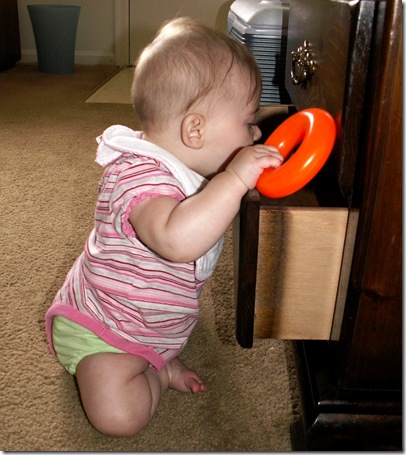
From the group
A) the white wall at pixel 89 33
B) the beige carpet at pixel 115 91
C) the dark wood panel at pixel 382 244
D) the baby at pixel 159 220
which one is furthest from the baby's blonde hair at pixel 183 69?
the white wall at pixel 89 33

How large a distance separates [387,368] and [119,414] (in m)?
0.29

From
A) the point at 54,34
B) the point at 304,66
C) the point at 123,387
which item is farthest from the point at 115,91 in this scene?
the point at 123,387

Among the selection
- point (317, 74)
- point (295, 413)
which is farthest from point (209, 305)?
point (317, 74)

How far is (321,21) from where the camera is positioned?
65cm

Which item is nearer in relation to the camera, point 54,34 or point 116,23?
point 54,34

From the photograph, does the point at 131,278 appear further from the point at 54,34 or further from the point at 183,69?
the point at 54,34

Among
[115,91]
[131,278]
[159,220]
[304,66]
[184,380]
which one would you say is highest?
[304,66]

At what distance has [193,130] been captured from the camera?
2.12 ft

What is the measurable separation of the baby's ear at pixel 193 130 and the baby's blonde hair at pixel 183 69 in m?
0.01

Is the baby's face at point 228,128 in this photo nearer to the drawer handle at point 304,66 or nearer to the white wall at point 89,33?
the drawer handle at point 304,66

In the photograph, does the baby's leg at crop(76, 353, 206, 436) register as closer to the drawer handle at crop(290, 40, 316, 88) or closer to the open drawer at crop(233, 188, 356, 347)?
the open drawer at crop(233, 188, 356, 347)

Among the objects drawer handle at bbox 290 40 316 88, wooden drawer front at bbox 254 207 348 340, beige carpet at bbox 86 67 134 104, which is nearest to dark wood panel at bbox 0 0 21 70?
beige carpet at bbox 86 67 134 104

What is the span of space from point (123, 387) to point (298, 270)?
255 millimetres

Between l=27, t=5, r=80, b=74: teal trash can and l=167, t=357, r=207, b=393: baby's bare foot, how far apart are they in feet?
7.14
